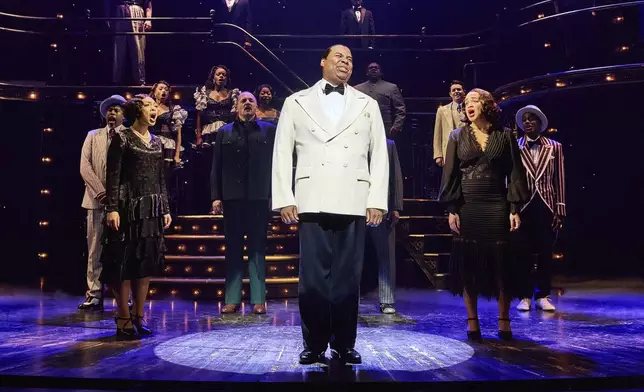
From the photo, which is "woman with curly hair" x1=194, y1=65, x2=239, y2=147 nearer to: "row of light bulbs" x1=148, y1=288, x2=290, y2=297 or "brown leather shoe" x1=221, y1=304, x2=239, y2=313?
"row of light bulbs" x1=148, y1=288, x2=290, y2=297

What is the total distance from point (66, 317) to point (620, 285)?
6665 millimetres

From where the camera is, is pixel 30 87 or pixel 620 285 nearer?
pixel 620 285

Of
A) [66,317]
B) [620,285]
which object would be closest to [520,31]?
[620,285]

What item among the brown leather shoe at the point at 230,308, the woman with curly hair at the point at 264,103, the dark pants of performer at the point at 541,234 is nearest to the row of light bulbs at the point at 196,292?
the brown leather shoe at the point at 230,308

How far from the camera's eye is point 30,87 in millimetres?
9484

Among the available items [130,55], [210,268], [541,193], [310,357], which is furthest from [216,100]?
[310,357]

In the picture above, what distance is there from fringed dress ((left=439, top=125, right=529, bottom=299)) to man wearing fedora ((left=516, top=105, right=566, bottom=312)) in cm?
179

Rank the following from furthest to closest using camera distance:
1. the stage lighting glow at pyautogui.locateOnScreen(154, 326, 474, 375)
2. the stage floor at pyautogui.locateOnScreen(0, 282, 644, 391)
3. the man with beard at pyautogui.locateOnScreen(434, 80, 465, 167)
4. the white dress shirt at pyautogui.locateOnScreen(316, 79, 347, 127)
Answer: the man with beard at pyautogui.locateOnScreen(434, 80, 465, 167)
the white dress shirt at pyautogui.locateOnScreen(316, 79, 347, 127)
the stage lighting glow at pyautogui.locateOnScreen(154, 326, 474, 375)
the stage floor at pyautogui.locateOnScreen(0, 282, 644, 391)

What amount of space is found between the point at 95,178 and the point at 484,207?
370 cm

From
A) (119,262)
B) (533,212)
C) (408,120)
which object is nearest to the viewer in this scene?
(119,262)

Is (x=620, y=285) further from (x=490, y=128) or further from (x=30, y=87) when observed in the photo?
(x=30, y=87)

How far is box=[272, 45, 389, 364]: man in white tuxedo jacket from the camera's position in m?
3.51

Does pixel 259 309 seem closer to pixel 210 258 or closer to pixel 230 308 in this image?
pixel 230 308

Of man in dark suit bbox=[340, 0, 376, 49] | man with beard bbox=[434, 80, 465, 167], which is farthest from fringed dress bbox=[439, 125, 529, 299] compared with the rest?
man in dark suit bbox=[340, 0, 376, 49]
